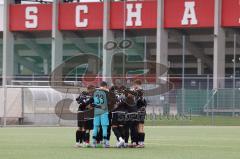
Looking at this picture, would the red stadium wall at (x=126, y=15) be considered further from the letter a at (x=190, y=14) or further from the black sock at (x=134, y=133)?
the black sock at (x=134, y=133)

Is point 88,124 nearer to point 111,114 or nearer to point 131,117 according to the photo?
point 111,114

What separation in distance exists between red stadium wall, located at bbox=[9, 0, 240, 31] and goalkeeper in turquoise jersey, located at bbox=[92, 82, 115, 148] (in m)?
30.0

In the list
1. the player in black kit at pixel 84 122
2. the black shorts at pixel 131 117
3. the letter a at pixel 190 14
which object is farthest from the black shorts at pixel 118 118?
the letter a at pixel 190 14

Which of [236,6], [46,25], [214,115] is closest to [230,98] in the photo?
[214,115]

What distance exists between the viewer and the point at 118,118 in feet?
69.8

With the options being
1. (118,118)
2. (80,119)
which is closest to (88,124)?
(80,119)

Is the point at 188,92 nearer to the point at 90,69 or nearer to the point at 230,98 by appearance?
the point at 230,98

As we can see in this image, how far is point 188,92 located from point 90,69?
982cm

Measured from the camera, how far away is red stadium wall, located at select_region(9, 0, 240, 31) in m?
50.6

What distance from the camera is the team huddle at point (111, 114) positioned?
2094cm

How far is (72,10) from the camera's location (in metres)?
56.3

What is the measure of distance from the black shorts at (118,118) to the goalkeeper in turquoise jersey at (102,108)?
209mm

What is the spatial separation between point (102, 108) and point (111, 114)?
0.45m

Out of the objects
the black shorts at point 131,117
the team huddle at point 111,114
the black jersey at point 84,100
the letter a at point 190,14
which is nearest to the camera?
the team huddle at point 111,114
